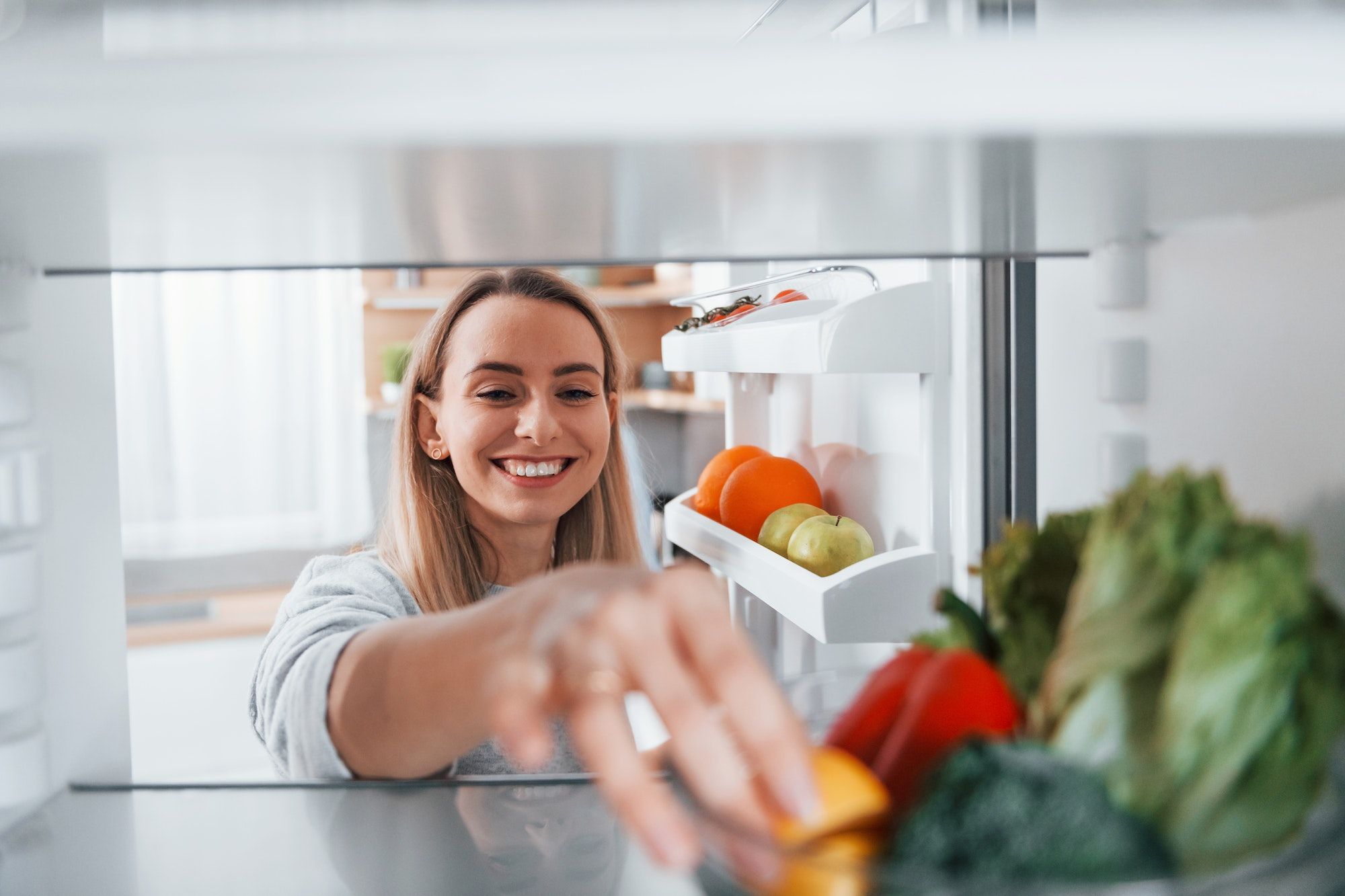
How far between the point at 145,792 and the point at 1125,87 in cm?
62

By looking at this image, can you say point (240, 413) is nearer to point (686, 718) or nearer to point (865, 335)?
point (865, 335)

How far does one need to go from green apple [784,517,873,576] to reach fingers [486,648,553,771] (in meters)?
0.60

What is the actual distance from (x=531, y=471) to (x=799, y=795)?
109cm

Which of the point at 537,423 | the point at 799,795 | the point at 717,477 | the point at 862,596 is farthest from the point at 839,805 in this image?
the point at 537,423

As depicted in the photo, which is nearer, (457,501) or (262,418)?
(457,501)

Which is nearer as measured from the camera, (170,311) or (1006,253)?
(1006,253)

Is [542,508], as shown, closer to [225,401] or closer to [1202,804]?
[1202,804]

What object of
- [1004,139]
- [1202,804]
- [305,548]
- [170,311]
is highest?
[170,311]

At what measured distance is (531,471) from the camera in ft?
4.31

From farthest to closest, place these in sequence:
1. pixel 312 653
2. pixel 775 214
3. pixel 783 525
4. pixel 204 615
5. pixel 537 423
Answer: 1. pixel 204 615
2. pixel 537 423
3. pixel 783 525
4. pixel 312 653
5. pixel 775 214

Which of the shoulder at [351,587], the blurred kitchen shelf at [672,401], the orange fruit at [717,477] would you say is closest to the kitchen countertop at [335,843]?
the shoulder at [351,587]

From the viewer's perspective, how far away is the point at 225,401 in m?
3.04

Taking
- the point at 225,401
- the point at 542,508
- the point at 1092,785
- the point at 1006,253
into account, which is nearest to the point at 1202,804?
the point at 1092,785

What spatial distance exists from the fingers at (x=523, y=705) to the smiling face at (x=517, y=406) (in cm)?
104
